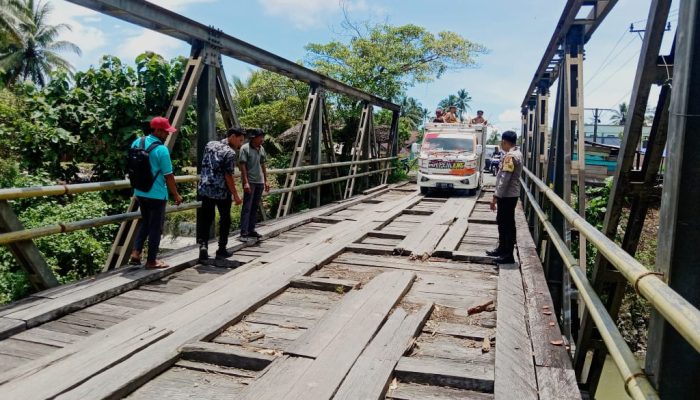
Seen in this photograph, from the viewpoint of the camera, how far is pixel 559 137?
7418 millimetres

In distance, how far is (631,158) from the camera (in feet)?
12.9

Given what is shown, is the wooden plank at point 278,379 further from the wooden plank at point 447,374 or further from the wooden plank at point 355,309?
the wooden plank at point 447,374

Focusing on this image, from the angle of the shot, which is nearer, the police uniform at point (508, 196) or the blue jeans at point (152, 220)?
the blue jeans at point (152, 220)

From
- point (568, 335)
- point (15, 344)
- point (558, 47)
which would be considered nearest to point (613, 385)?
point (558, 47)

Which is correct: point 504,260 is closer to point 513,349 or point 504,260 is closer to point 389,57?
point 513,349

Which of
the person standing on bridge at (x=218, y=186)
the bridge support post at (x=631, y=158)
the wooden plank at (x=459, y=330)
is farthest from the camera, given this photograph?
the person standing on bridge at (x=218, y=186)

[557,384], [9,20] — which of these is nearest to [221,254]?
[557,384]

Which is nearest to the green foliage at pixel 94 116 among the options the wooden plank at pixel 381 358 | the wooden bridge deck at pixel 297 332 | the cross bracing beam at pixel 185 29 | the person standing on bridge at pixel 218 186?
the cross bracing beam at pixel 185 29

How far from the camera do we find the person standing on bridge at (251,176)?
7.07 meters

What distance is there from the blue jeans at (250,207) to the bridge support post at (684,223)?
533 centimetres

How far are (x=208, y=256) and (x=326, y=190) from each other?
37.9 feet

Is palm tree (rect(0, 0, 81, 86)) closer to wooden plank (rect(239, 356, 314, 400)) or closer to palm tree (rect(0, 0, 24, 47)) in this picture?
palm tree (rect(0, 0, 24, 47))

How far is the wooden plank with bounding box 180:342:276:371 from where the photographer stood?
10.8 feet

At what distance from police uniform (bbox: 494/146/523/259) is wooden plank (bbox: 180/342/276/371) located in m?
3.67
